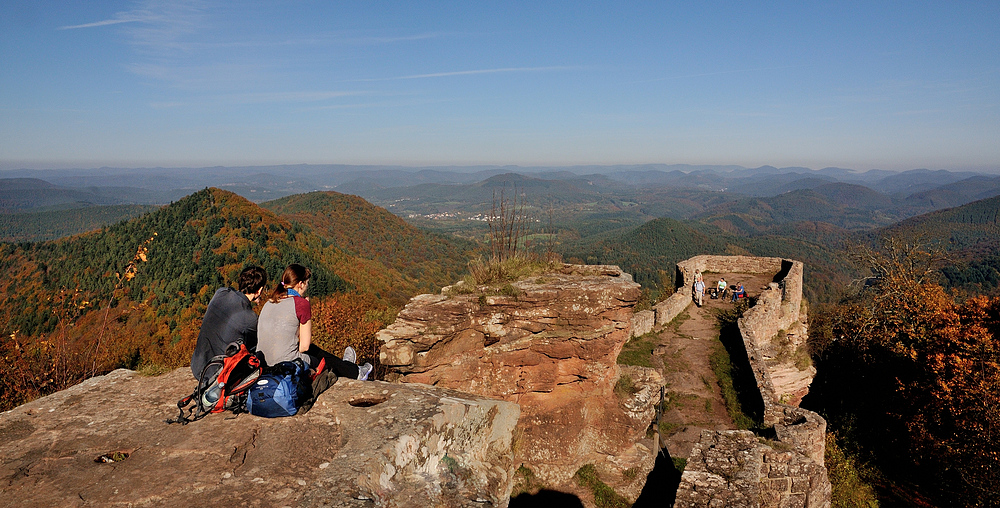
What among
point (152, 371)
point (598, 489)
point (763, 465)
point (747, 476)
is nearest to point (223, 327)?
point (152, 371)

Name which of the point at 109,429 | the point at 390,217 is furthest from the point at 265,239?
the point at 109,429

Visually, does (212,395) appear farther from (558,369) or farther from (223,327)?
(558,369)

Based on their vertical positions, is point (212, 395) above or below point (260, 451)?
above

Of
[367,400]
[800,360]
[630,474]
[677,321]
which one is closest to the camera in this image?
[367,400]

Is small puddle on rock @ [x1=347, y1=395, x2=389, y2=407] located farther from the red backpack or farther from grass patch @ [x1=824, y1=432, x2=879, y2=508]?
grass patch @ [x1=824, y1=432, x2=879, y2=508]

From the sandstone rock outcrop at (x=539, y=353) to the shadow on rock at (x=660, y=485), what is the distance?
0.72 feet

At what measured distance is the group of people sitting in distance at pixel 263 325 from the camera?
195 inches

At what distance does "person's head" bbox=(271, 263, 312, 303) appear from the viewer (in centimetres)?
541

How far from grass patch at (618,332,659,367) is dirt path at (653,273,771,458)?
22cm

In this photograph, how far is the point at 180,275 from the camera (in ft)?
117

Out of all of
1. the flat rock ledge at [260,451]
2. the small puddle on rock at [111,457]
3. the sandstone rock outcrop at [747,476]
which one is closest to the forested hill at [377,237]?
the sandstone rock outcrop at [747,476]

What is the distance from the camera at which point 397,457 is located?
12.5 ft

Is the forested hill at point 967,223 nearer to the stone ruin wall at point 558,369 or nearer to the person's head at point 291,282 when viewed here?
the stone ruin wall at point 558,369

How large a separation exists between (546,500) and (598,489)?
0.89 meters
